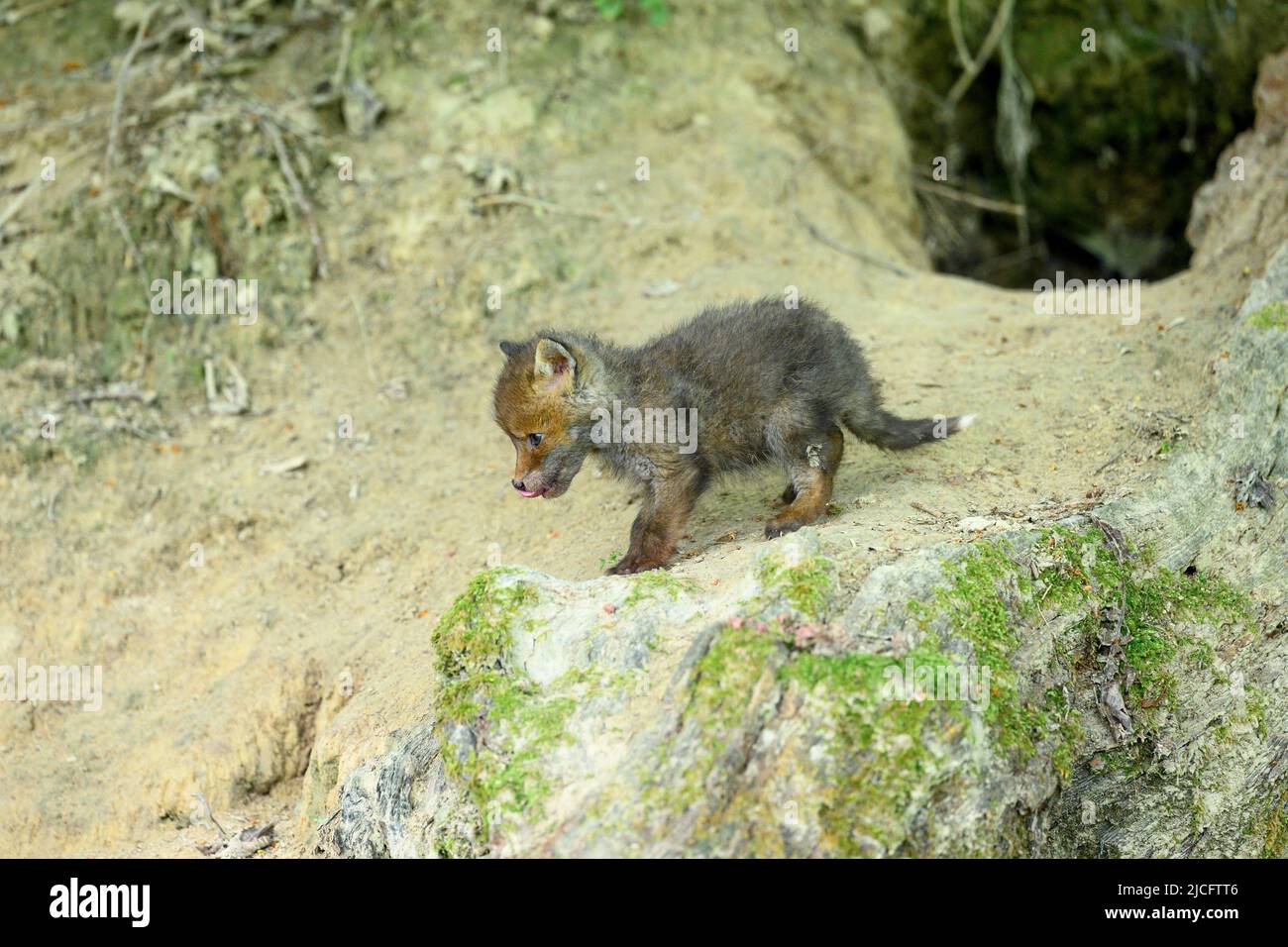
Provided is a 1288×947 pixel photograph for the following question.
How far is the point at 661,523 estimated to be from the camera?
5383 mm

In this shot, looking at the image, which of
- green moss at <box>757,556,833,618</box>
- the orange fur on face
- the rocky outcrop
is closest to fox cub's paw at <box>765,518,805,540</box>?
the rocky outcrop

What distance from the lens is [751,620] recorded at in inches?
154

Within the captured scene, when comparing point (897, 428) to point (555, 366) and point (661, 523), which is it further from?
point (555, 366)

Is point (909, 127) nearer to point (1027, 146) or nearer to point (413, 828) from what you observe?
point (1027, 146)

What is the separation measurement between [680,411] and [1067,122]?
7079 mm

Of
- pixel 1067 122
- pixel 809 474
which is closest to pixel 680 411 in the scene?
pixel 809 474

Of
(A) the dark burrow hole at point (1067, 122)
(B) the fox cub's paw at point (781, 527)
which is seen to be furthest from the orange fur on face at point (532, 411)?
(A) the dark burrow hole at point (1067, 122)

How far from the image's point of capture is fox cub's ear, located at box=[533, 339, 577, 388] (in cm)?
541

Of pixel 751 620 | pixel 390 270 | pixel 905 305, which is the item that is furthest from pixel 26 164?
pixel 751 620

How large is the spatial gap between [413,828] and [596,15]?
697cm

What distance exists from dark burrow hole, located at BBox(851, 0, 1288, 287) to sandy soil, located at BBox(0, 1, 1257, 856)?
1.12m

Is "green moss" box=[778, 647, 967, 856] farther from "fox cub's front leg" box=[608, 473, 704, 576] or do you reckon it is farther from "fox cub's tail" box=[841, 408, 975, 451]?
"fox cub's tail" box=[841, 408, 975, 451]

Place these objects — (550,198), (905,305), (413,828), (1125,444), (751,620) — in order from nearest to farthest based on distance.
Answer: (751,620)
(413,828)
(1125,444)
(905,305)
(550,198)

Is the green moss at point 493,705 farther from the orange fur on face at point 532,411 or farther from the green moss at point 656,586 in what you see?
the orange fur on face at point 532,411
